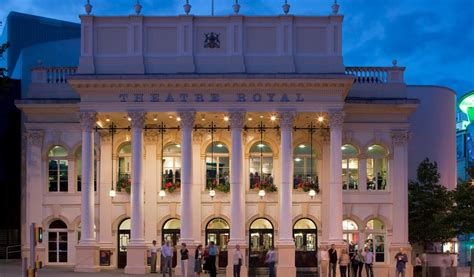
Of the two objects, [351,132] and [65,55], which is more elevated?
[65,55]

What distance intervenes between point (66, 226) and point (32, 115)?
5.87 m

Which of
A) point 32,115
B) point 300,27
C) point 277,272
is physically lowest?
point 277,272

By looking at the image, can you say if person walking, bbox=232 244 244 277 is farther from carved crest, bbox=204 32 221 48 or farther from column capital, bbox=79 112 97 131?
carved crest, bbox=204 32 221 48

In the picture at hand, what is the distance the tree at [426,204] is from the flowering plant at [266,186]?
24.5 feet

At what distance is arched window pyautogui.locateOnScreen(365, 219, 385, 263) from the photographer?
48.8 metres

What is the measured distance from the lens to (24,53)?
56.2 m

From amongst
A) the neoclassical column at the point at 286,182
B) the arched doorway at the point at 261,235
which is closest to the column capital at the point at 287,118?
the neoclassical column at the point at 286,182

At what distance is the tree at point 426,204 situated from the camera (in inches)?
1955

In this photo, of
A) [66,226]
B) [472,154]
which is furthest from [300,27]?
[472,154]

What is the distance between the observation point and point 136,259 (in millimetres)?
44500

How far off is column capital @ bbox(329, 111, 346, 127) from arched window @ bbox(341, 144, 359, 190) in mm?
4534

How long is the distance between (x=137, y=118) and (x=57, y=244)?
29.3 ft

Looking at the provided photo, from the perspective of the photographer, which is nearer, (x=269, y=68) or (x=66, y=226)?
(x=269, y=68)

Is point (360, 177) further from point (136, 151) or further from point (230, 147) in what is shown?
point (136, 151)
